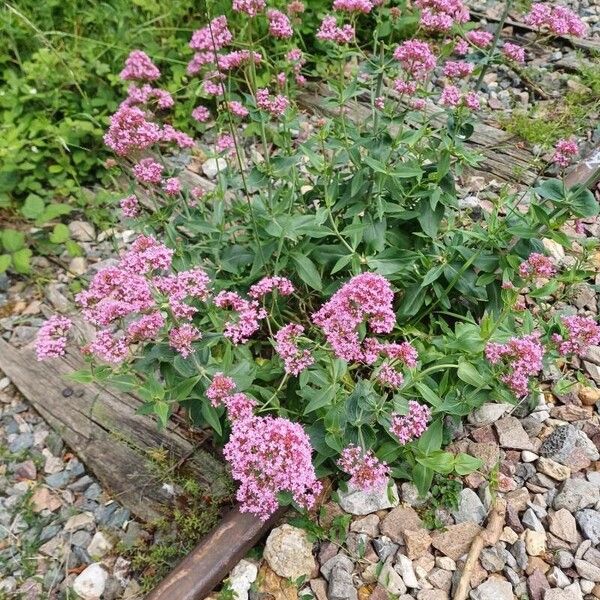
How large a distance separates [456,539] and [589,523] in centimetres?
52

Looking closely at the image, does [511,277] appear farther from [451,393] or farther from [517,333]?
[451,393]

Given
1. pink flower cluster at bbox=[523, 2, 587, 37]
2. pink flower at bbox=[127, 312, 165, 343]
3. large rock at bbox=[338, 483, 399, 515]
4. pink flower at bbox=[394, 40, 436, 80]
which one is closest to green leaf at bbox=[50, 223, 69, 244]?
pink flower at bbox=[127, 312, 165, 343]

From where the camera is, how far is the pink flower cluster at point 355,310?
2111 mm

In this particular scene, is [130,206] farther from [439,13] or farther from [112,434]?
[439,13]

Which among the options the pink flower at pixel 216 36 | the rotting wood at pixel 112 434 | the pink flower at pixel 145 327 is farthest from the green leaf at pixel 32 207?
the pink flower at pixel 145 327

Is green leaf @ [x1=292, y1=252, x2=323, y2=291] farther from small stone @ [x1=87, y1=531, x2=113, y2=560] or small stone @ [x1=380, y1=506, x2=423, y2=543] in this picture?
small stone @ [x1=87, y1=531, x2=113, y2=560]

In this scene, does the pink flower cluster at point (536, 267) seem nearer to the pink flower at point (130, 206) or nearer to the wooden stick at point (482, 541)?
the wooden stick at point (482, 541)

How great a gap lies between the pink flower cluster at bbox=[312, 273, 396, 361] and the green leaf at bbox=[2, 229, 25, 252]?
2.50 m

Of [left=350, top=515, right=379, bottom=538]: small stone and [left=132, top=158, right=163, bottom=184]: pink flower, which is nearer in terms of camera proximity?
[left=350, top=515, right=379, bottom=538]: small stone

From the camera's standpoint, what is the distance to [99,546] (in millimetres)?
2852

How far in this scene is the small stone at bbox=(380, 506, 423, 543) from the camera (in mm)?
2555

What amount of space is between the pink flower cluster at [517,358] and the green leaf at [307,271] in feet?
2.60

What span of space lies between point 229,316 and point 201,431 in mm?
740

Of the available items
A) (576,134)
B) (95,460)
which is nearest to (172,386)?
(95,460)
